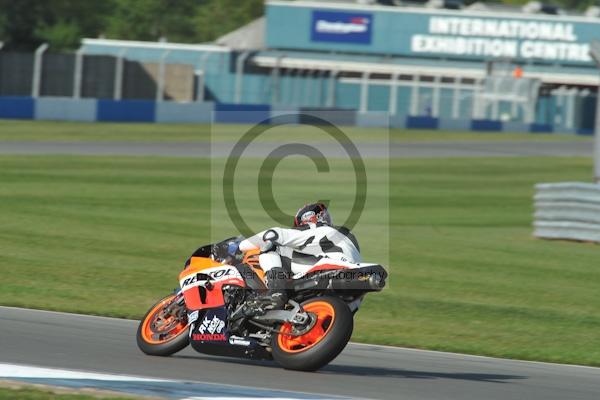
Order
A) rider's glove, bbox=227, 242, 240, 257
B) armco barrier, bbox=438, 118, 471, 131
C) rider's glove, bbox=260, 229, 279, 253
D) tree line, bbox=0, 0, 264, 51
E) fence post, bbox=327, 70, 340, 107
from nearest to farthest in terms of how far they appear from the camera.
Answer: rider's glove, bbox=260, 229, 279, 253 < rider's glove, bbox=227, 242, 240, 257 < armco barrier, bbox=438, 118, 471, 131 < fence post, bbox=327, 70, 340, 107 < tree line, bbox=0, 0, 264, 51

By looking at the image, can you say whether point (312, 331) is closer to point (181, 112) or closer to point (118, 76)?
point (181, 112)

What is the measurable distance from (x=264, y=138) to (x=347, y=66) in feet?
80.7

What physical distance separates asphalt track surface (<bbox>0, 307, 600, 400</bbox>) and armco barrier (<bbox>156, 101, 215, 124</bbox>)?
28454 millimetres

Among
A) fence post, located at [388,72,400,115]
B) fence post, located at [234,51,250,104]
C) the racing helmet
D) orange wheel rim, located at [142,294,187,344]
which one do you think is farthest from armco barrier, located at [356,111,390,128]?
the racing helmet

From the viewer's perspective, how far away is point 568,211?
19.2 meters

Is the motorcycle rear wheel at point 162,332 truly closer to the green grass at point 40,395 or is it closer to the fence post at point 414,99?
the green grass at point 40,395

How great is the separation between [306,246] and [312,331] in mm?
658

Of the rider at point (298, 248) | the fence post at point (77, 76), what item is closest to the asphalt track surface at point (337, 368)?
the rider at point (298, 248)

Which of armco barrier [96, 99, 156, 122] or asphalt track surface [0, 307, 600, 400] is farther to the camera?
armco barrier [96, 99, 156, 122]

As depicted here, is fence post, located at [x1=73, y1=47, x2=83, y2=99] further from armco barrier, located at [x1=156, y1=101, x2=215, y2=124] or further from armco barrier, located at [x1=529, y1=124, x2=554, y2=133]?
armco barrier, located at [x1=529, y1=124, x2=554, y2=133]

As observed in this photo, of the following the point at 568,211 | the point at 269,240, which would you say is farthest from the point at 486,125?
the point at 269,240

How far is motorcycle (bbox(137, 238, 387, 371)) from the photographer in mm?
8273

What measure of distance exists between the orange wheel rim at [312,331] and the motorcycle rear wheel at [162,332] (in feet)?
2.93

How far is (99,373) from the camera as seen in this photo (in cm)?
802
